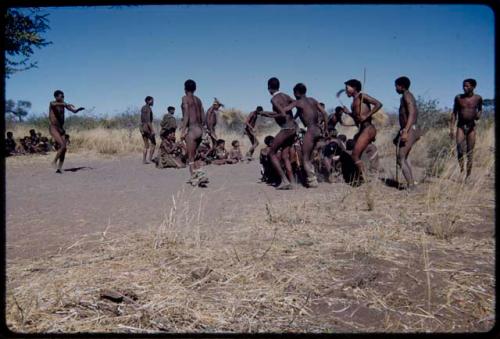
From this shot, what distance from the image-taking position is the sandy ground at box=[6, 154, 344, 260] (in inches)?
213

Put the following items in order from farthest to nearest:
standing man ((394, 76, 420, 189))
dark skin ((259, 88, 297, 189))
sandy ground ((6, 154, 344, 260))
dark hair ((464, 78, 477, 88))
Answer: dark hair ((464, 78, 477, 88))
dark skin ((259, 88, 297, 189))
standing man ((394, 76, 420, 189))
sandy ground ((6, 154, 344, 260))

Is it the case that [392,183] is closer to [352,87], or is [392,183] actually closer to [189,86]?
[352,87]

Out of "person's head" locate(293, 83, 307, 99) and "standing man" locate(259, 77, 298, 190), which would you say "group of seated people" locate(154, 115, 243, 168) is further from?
"person's head" locate(293, 83, 307, 99)

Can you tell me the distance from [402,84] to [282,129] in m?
2.35

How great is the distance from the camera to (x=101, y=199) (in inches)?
309

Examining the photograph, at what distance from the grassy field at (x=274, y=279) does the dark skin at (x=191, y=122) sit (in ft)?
12.9

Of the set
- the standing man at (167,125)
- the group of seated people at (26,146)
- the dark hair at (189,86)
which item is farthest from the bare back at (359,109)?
the group of seated people at (26,146)

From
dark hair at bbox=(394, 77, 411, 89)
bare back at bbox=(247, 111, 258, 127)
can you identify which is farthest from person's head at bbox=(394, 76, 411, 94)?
bare back at bbox=(247, 111, 258, 127)

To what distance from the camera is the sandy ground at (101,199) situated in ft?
17.7

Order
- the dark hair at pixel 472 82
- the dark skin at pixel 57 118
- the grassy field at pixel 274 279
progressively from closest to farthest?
1. the grassy field at pixel 274 279
2. the dark hair at pixel 472 82
3. the dark skin at pixel 57 118

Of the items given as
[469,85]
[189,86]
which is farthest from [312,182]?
[469,85]

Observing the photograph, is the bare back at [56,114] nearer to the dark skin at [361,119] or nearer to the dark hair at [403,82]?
the dark skin at [361,119]

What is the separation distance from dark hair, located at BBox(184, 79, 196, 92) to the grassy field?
4.50m

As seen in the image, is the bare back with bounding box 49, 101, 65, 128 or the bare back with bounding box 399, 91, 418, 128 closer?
the bare back with bounding box 399, 91, 418, 128
